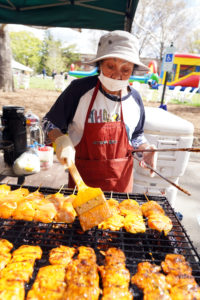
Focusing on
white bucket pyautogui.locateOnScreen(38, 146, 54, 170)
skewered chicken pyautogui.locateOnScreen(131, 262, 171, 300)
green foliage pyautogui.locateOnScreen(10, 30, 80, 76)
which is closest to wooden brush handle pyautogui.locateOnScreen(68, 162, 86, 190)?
skewered chicken pyautogui.locateOnScreen(131, 262, 171, 300)

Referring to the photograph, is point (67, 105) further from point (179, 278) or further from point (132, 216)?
point (179, 278)

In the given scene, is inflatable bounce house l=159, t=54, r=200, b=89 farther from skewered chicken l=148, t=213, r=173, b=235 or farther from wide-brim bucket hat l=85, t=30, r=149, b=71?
skewered chicken l=148, t=213, r=173, b=235

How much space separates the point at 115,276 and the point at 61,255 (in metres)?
0.42

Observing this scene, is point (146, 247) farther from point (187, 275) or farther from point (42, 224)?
point (42, 224)

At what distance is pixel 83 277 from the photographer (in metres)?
1.42

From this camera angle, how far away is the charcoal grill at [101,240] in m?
1.62

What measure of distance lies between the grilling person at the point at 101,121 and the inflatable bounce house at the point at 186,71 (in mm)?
28628

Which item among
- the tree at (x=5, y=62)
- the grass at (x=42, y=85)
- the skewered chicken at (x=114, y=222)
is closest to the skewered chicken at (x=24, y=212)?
the skewered chicken at (x=114, y=222)

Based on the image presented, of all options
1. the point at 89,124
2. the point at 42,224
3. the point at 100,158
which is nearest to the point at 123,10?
the point at 89,124

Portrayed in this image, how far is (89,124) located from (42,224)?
1.21 meters

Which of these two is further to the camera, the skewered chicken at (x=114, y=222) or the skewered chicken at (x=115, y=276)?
the skewered chicken at (x=114, y=222)

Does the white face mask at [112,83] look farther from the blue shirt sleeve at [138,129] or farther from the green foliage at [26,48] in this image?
the green foliage at [26,48]

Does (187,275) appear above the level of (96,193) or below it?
below

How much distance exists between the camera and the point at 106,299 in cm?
129
